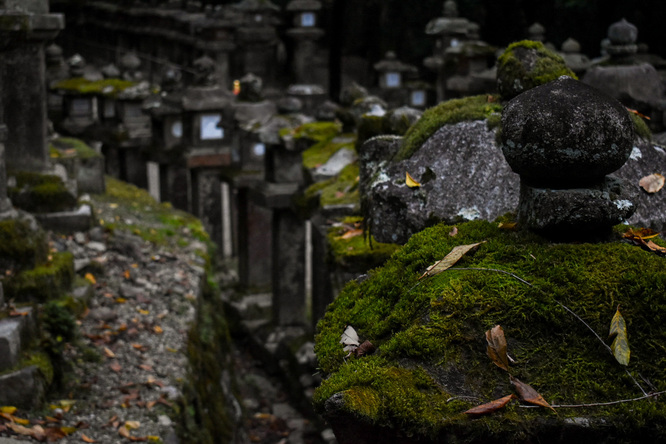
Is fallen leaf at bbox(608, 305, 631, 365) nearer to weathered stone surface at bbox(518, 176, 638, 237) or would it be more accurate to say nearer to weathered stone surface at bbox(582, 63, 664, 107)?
weathered stone surface at bbox(518, 176, 638, 237)

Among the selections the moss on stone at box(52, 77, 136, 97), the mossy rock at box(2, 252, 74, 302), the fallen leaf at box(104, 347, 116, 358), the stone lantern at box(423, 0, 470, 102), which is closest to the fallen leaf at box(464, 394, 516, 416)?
the fallen leaf at box(104, 347, 116, 358)

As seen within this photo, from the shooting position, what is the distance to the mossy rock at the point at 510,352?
2.02 metres

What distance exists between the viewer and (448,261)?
2494 mm

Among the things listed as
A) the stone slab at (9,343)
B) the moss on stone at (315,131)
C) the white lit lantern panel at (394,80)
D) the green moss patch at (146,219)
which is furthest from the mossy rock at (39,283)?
the white lit lantern panel at (394,80)

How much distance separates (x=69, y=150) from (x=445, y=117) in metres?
8.56

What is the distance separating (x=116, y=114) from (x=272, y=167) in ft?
19.4

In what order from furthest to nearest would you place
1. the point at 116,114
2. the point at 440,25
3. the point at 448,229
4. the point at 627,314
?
the point at 440,25 < the point at 116,114 < the point at 448,229 < the point at 627,314

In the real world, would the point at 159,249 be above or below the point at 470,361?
below

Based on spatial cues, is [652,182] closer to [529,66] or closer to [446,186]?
[529,66]

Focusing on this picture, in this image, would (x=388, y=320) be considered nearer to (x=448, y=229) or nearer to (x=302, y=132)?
(x=448, y=229)

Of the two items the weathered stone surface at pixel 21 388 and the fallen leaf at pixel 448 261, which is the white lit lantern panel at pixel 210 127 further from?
the fallen leaf at pixel 448 261

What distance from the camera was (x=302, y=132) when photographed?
412 inches

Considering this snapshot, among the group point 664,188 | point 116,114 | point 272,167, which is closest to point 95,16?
point 116,114

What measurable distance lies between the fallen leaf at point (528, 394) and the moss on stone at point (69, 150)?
9285 mm
